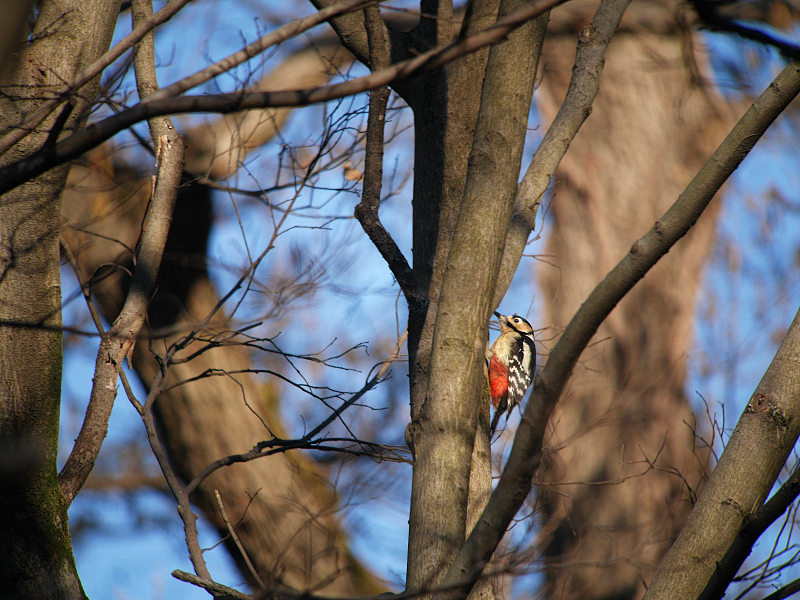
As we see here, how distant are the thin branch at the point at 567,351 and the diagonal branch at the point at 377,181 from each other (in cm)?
95

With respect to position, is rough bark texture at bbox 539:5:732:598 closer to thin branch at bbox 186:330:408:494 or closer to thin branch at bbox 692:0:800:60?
thin branch at bbox 186:330:408:494

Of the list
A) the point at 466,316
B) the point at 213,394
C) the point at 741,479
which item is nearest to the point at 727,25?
the point at 466,316

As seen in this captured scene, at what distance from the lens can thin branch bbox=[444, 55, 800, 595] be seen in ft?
4.58

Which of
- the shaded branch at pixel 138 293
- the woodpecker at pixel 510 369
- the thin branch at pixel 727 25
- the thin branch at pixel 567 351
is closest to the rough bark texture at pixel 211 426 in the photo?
the woodpecker at pixel 510 369

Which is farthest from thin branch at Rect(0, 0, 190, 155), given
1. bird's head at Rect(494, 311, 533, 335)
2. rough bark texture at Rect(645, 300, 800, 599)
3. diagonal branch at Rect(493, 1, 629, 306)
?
bird's head at Rect(494, 311, 533, 335)

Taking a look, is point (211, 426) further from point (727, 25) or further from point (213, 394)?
point (727, 25)

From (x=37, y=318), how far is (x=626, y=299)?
3584 millimetres

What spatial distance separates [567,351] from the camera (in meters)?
1.41

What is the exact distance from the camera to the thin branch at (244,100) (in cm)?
122

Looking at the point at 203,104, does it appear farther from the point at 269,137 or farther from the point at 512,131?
the point at 269,137

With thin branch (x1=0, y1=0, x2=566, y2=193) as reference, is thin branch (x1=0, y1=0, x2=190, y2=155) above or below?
above

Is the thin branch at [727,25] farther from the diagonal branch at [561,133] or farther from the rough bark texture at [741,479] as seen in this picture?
the diagonal branch at [561,133]

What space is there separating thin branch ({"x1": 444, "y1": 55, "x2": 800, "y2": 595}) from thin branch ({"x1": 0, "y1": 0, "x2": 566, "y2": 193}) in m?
0.54

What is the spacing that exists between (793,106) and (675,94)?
2.86ft
